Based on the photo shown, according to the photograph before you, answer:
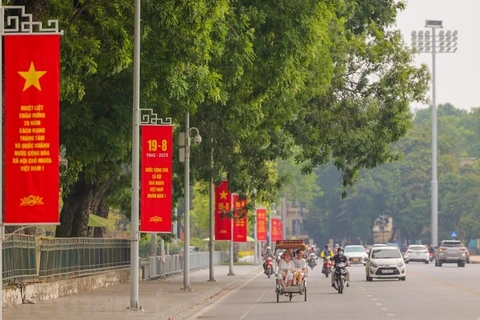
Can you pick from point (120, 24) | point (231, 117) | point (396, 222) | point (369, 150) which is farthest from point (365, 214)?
point (120, 24)

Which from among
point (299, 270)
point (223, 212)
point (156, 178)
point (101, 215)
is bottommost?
point (299, 270)

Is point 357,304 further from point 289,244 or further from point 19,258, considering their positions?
point 289,244

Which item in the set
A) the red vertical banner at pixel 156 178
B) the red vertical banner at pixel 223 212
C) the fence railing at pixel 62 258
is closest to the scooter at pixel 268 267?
the red vertical banner at pixel 223 212

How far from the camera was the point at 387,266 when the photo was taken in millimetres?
54500

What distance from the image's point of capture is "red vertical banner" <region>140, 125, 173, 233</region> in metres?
32.0

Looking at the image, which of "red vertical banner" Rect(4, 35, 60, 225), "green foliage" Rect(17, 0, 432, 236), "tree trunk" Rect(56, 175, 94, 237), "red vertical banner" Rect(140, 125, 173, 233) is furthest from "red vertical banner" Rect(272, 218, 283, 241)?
"red vertical banner" Rect(4, 35, 60, 225)

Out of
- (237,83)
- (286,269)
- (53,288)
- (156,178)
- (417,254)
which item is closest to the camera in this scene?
(156,178)

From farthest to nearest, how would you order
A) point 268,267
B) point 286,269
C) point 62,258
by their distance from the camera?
point 268,267 < point 62,258 < point 286,269

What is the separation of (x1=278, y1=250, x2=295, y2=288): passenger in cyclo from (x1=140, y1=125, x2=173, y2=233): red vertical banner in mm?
5704

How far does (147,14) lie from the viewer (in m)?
28.7

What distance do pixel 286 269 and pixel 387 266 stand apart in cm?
1785

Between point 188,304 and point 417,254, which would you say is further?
point 417,254

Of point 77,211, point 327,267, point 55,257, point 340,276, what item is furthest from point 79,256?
point 327,267

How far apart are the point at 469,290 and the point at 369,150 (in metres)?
8.49
